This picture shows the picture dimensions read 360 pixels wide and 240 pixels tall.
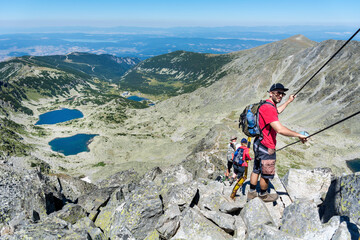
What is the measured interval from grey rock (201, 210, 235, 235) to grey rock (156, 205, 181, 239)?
5.42ft

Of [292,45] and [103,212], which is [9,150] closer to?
[103,212]

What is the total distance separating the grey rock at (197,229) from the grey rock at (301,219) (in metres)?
2.86

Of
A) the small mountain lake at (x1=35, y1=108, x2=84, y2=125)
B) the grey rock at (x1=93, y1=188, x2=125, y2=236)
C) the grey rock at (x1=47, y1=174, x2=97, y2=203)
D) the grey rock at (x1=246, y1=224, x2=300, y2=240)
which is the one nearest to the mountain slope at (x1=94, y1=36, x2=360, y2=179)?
the grey rock at (x1=47, y1=174, x2=97, y2=203)

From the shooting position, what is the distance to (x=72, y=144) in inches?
4402

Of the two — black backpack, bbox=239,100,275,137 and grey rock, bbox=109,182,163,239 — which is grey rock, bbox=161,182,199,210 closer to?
grey rock, bbox=109,182,163,239

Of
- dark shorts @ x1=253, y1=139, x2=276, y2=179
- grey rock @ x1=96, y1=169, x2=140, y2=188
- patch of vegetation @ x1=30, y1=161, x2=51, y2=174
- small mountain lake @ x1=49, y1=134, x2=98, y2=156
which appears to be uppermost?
dark shorts @ x1=253, y1=139, x2=276, y2=179

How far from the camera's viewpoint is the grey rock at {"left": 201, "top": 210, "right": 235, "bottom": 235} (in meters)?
9.78

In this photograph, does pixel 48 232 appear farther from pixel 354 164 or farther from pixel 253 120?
pixel 354 164

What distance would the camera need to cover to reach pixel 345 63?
98.4 m

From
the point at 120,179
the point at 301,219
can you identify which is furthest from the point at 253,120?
the point at 120,179

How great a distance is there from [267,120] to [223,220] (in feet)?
18.2

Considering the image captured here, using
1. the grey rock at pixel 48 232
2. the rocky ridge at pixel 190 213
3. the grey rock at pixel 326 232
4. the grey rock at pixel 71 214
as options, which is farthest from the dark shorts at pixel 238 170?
the grey rock at pixel 71 214

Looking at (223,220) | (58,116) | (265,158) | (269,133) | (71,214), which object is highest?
(269,133)

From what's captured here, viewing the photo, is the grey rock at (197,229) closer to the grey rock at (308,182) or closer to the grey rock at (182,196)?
the grey rock at (182,196)
